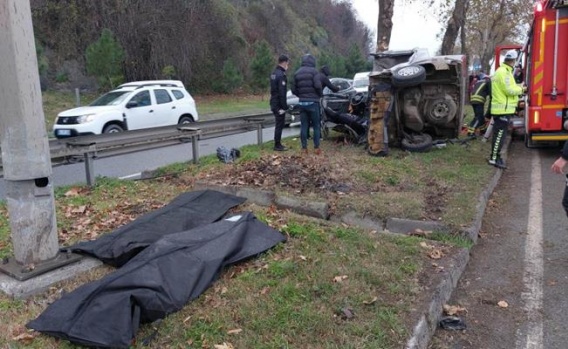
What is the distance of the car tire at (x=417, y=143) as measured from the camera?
1002cm

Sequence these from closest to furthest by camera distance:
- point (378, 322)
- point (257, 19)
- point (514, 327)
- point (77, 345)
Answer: point (77, 345) < point (378, 322) < point (514, 327) < point (257, 19)

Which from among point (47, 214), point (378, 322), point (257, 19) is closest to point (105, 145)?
point (47, 214)

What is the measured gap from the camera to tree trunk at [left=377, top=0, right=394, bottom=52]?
1559cm

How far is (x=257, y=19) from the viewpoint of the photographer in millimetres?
52781

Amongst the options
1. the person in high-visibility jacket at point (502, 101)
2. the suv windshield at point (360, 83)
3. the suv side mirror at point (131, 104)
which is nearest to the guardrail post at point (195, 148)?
the person in high-visibility jacket at point (502, 101)

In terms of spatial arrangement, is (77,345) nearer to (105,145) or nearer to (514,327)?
(514,327)

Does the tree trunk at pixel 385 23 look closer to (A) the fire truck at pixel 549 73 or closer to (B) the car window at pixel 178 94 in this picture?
(A) the fire truck at pixel 549 73

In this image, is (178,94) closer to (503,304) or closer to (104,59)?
(104,59)

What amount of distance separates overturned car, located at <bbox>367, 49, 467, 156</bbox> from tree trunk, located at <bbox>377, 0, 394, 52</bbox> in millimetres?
5191

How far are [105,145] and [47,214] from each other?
4652 millimetres

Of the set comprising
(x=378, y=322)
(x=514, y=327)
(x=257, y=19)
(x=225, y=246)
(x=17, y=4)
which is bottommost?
(x=514, y=327)

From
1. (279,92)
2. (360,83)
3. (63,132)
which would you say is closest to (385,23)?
(360,83)

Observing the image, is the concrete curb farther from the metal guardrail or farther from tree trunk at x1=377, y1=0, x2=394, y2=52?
tree trunk at x1=377, y1=0, x2=394, y2=52

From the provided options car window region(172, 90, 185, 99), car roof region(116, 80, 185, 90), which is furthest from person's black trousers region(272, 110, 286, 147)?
→ car window region(172, 90, 185, 99)
